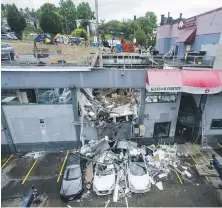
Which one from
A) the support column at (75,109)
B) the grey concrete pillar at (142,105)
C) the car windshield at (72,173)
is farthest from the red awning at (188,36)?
the car windshield at (72,173)

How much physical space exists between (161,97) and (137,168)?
20.6 feet

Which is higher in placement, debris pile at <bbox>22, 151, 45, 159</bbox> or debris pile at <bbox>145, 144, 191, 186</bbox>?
debris pile at <bbox>22, 151, 45, 159</bbox>

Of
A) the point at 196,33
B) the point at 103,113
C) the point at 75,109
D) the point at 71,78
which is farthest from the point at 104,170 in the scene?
the point at 196,33

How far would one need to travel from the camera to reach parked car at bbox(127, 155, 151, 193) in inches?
449

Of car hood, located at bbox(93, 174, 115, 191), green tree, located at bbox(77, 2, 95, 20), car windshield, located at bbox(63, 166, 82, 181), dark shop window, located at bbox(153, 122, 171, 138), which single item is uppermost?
Result: green tree, located at bbox(77, 2, 95, 20)

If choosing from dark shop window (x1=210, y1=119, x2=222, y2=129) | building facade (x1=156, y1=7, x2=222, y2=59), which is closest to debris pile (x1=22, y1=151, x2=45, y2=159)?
building facade (x1=156, y1=7, x2=222, y2=59)

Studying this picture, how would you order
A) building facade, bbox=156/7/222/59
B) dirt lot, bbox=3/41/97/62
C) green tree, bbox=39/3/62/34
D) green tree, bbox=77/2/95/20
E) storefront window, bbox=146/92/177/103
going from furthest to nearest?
green tree, bbox=77/2/95/20
green tree, bbox=39/3/62/34
dirt lot, bbox=3/41/97/62
building facade, bbox=156/7/222/59
storefront window, bbox=146/92/177/103

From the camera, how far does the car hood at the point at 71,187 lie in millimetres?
10969

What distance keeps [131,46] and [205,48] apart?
11.5 metres

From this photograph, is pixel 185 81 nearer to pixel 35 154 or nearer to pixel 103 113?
pixel 103 113

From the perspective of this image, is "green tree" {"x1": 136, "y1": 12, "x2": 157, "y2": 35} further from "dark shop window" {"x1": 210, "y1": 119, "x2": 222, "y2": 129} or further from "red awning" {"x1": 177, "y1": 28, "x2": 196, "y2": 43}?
"dark shop window" {"x1": 210, "y1": 119, "x2": 222, "y2": 129}

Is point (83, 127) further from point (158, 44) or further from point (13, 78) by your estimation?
point (158, 44)

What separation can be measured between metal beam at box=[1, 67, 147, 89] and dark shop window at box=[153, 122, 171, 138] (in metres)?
4.62

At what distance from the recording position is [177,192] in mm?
11742
